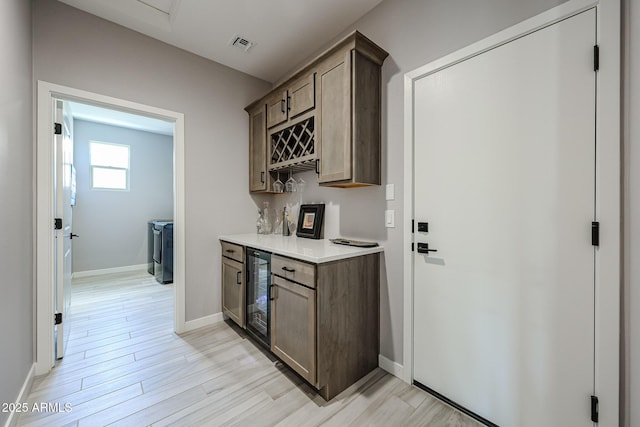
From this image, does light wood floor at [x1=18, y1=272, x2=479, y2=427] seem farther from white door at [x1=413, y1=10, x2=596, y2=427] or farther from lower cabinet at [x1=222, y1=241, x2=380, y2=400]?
white door at [x1=413, y1=10, x2=596, y2=427]

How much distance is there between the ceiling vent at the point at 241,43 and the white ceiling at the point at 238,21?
0.03m

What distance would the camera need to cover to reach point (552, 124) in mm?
1218

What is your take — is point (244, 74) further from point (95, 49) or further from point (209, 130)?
point (95, 49)

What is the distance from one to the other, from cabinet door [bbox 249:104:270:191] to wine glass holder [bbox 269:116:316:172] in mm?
120

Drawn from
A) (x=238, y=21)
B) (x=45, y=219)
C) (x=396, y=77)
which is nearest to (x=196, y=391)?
(x=45, y=219)

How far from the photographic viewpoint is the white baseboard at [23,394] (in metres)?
1.36

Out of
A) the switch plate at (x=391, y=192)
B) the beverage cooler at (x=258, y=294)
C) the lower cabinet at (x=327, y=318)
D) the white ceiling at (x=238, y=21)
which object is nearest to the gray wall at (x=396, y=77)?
the switch plate at (x=391, y=192)

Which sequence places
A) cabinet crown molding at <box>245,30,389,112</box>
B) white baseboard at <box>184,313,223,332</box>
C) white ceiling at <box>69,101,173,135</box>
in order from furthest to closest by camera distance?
white ceiling at <box>69,101,173,135</box>
white baseboard at <box>184,313,223,332</box>
cabinet crown molding at <box>245,30,389,112</box>

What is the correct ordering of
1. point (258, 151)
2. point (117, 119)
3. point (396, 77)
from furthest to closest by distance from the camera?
point (117, 119)
point (258, 151)
point (396, 77)

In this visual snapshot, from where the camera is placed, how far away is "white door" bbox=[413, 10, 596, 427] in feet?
3.83

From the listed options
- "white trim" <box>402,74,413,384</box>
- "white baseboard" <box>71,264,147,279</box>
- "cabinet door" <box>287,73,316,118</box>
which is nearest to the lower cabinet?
"white trim" <box>402,74,413,384</box>

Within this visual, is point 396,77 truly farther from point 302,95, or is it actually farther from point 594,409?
point 594,409

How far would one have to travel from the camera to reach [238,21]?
85.0 inches

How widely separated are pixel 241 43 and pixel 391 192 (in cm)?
200
